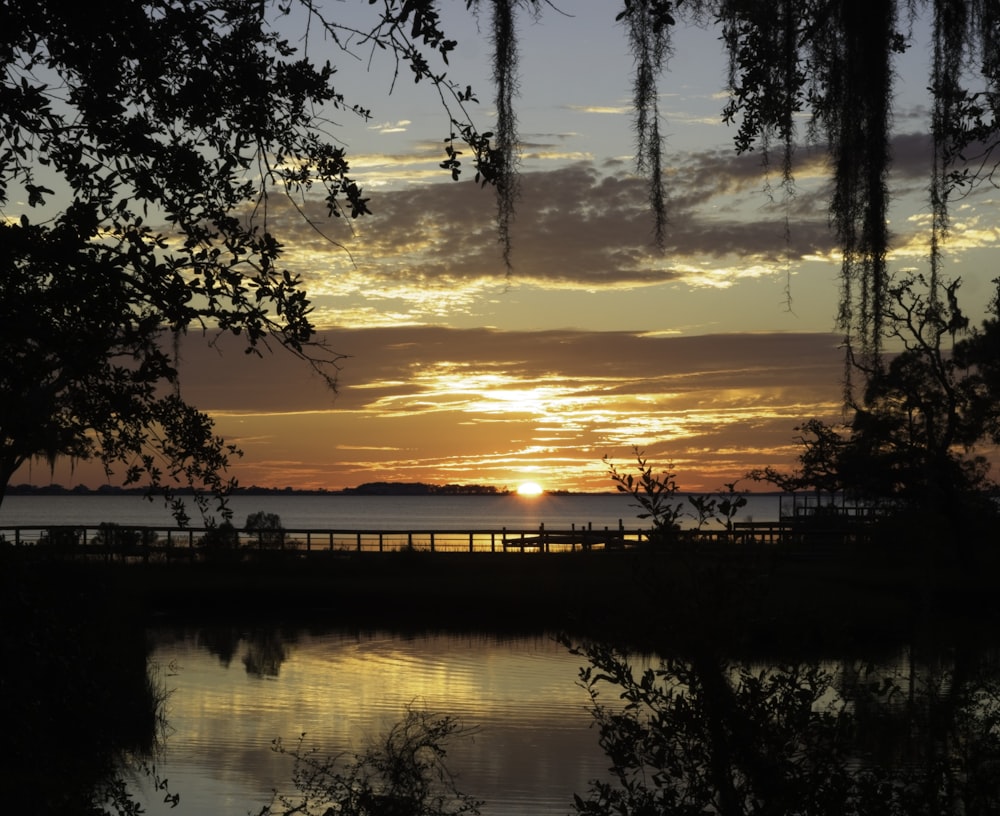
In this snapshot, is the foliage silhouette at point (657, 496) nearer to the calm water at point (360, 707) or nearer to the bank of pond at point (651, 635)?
the bank of pond at point (651, 635)

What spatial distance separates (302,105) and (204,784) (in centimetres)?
1470

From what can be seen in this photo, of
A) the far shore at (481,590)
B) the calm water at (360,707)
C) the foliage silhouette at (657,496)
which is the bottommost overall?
the calm water at (360,707)

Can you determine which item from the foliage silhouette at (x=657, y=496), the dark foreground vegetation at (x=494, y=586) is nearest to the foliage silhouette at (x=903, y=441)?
the dark foreground vegetation at (x=494, y=586)

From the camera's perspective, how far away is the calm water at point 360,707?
1819 centimetres

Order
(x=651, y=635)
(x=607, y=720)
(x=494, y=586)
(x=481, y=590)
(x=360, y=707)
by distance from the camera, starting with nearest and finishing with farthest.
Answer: (x=651, y=635) < (x=607, y=720) < (x=360, y=707) < (x=481, y=590) < (x=494, y=586)

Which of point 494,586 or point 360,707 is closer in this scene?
point 360,707

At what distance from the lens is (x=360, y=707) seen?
2352cm

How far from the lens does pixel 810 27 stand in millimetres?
4316

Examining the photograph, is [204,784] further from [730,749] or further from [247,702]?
[730,749]

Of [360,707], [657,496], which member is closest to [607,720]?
[360,707]

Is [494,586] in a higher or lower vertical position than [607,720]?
higher

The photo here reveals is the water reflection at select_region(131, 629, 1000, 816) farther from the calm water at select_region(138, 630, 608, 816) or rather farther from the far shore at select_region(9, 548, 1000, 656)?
the far shore at select_region(9, 548, 1000, 656)

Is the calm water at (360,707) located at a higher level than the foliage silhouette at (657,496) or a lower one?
lower

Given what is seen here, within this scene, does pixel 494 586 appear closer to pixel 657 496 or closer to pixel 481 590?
pixel 481 590
